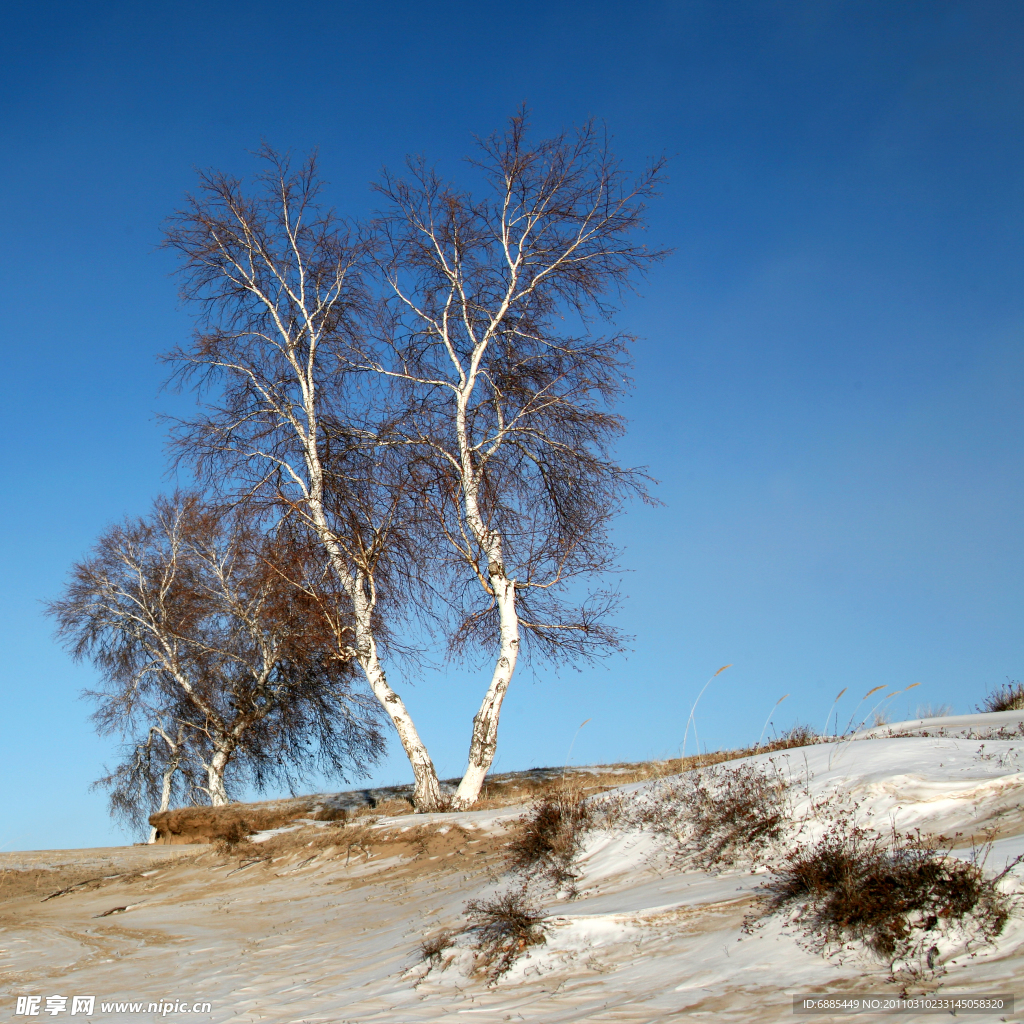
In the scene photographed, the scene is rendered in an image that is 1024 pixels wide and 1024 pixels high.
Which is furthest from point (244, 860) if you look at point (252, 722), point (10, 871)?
point (252, 722)

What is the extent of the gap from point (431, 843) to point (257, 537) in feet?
24.0

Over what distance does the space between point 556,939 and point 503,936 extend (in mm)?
334

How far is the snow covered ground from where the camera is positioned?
390 cm

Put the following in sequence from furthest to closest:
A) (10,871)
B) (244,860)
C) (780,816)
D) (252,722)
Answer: (252,722) < (10,871) < (244,860) < (780,816)

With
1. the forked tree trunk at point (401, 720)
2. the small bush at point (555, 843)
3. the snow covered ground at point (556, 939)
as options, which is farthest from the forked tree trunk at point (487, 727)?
the small bush at point (555, 843)

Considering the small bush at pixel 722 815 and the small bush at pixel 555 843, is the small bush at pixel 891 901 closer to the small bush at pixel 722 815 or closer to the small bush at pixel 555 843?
the small bush at pixel 722 815

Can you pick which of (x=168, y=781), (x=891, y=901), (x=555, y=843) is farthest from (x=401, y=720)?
(x=168, y=781)

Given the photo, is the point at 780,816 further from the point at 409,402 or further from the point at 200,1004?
the point at 409,402

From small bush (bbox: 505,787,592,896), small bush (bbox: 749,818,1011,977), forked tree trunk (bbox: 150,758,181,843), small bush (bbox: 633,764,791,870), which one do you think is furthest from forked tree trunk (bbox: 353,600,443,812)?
forked tree trunk (bbox: 150,758,181,843)

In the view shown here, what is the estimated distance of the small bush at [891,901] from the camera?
374 centimetres

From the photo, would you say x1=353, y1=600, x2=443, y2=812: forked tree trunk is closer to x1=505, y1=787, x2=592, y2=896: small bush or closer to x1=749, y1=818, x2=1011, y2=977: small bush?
x1=505, y1=787, x2=592, y2=896: small bush

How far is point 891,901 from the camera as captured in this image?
13.1ft

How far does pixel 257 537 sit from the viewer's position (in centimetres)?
1491

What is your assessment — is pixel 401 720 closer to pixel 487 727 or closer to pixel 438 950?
pixel 487 727
